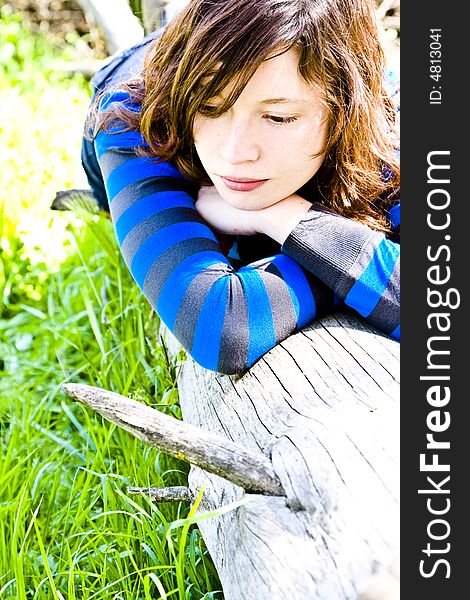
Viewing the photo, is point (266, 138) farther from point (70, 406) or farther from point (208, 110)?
point (70, 406)

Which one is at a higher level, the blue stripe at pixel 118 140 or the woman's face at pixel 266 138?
the blue stripe at pixel 118 140

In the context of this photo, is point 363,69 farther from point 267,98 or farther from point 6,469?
point 6,469

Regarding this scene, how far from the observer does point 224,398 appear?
154cm

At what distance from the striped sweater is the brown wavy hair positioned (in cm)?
11

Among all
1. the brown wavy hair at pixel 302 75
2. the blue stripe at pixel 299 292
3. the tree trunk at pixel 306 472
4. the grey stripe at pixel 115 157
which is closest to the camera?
the tree trunk at pixel 306 472

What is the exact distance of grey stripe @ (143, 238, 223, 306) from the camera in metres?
1.57

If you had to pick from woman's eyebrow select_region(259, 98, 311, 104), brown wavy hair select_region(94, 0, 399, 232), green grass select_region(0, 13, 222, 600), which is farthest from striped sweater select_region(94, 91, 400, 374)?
green grass select_region(0, 13, 222, 600)

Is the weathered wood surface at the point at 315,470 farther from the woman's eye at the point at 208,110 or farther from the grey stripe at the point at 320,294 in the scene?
the woman's eye at the point at 208,110

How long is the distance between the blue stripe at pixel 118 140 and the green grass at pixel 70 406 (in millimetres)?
471

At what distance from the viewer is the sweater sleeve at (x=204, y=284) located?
4.95ft

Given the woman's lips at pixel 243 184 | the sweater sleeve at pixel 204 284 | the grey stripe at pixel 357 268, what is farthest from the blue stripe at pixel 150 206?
the grey stripe at pixel 357 268

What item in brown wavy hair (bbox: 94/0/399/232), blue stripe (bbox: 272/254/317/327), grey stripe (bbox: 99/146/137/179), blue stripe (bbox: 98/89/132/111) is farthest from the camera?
blue stripe (bbox: 98/89/132/111)

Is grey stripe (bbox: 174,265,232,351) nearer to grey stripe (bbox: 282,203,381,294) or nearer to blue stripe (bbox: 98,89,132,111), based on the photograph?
grey stripe (bbox: 282,203,381,294)

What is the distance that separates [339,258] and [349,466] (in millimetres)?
467
